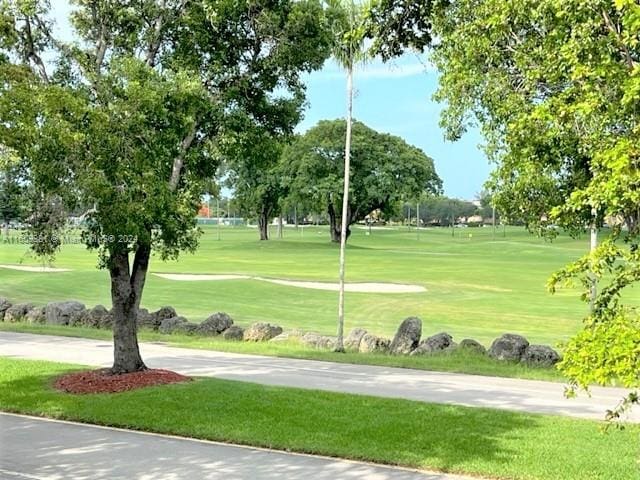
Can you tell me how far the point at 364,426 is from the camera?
33.0 ft

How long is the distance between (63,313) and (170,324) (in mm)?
3941

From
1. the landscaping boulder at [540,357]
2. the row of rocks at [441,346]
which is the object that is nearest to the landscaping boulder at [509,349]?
the row of rocks at [441,346]

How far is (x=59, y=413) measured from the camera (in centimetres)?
1095

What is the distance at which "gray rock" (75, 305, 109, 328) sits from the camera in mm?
23484

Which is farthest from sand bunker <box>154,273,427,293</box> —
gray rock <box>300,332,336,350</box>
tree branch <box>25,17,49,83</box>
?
tree branch <box>25,17,49,83</box>

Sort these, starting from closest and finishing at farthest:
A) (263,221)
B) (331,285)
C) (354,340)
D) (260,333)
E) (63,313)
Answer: (354,340)
(260,333)
(63,313)
(331,285)
(263,221)

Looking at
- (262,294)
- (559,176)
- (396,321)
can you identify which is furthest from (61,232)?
(262,294)

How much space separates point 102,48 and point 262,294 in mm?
21053

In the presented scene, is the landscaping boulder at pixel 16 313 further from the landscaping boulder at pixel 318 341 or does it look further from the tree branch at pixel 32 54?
the tree branch at pixel 32 54

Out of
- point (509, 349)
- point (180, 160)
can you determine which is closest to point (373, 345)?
point (509, 349)

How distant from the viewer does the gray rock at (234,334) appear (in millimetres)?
21281

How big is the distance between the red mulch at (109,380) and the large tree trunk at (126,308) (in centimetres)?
24

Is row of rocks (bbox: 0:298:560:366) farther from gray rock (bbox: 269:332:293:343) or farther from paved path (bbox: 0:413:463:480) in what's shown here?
paved path (bbox: 0:413:463:480)

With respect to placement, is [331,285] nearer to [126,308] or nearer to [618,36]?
[126,308]
